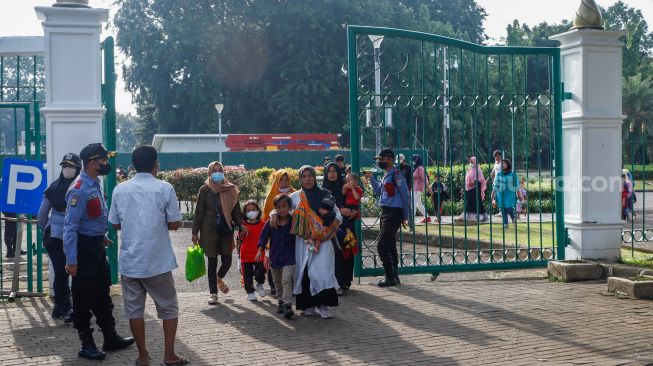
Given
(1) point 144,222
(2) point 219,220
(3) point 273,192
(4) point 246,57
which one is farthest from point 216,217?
(4) point 246,57

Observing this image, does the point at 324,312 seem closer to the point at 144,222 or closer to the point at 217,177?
the point at 217,177

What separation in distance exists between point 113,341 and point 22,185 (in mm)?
Result: 2706

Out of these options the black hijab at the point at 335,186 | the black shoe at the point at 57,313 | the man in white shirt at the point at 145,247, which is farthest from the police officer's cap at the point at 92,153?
the black hijab at the point at 335,186

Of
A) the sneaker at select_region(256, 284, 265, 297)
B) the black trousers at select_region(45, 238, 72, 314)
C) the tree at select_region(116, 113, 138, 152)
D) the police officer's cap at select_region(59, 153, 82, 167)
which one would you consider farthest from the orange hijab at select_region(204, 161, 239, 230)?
the tree at select_region(116, 113, 138, 152)

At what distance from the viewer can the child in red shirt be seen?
350 inches

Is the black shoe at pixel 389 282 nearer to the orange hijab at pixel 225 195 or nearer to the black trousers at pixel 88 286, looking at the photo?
the orange hijab at pixel 225 195

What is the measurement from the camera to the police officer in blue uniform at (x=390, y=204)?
9180 mm

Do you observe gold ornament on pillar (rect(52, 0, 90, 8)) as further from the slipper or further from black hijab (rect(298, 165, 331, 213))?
the slipper

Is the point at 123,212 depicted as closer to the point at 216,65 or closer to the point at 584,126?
the point at 584,126

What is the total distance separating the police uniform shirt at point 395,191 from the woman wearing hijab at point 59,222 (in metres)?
3.47

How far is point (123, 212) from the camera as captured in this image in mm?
5957

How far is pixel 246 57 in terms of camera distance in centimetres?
4550

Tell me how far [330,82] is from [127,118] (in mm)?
88098

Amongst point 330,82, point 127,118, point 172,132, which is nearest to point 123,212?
point 330,82
